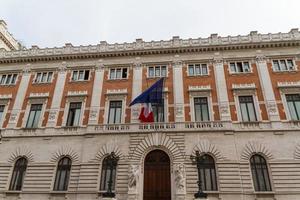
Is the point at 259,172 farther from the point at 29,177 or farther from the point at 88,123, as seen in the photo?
the point at 29,177

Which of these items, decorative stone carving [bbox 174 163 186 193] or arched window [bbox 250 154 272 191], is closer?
decorative stone carving [bbox 174 163 186 193]

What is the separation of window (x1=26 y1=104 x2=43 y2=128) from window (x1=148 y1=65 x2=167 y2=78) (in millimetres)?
11570

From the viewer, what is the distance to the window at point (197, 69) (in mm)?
24048

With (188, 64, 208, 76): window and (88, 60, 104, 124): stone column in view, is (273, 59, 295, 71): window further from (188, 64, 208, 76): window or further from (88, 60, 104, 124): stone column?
(88, 60, 104, 124): stone column

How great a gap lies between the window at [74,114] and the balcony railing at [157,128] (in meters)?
0.72

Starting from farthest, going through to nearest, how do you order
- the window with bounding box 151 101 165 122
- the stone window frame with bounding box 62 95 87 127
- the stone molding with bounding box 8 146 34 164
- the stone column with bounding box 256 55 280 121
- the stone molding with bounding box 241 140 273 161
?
the stone window frame with bounding box 62 95 87 127
the window with bounding box 151 101 165 122
the stone molding with bounding box 8 146 34 164
the stone column with bounding box 256 55 280 121
the stone molding with bounding box 241 140 273 161

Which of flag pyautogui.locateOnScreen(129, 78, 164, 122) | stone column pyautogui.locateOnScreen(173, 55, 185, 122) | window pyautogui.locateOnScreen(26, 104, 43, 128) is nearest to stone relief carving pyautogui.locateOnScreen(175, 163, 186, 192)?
stone column pyautogui.locateOnScreen(173, 55, 185, 122)

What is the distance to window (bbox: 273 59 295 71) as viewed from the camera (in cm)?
2312

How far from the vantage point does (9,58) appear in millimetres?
26969

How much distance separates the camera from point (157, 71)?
2488cm

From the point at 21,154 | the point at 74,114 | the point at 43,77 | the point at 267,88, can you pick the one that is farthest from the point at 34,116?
the point at 267,88

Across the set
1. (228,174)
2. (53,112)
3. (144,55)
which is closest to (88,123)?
(53,112)

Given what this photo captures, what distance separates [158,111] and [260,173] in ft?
32.8

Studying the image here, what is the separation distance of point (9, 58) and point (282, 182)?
96.7 feet
